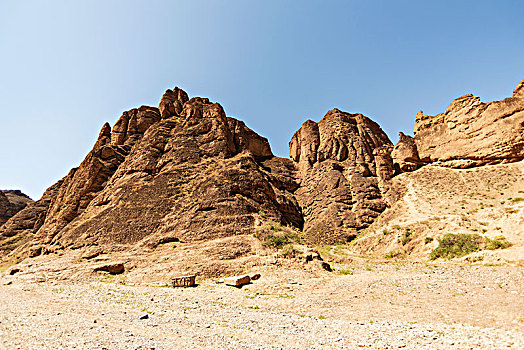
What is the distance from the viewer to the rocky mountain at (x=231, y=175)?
1427 inches

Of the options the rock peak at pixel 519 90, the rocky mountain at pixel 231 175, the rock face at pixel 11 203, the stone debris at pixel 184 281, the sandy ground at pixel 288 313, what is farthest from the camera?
the rock face at pixel 11 203

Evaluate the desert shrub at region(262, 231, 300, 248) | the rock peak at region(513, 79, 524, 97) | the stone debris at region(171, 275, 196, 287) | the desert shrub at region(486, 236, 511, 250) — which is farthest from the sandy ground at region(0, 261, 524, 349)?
the rock peak at region(513, 79, 524, 97)

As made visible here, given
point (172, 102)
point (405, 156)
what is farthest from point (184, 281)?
point (172, 102)

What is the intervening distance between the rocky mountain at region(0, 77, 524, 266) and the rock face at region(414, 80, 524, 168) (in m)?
0.16

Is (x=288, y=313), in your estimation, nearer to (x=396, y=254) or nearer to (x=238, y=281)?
(x=238, y=281)

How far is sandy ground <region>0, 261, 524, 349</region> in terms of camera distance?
9969 mm

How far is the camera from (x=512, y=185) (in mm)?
37125

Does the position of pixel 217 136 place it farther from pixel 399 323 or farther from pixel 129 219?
pixel 399 323

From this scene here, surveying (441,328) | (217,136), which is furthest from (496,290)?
(217,136)

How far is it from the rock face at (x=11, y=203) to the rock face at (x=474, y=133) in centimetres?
11279

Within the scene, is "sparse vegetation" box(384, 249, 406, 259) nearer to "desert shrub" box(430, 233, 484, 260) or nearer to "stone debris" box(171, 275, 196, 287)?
"desert shrub" box(430, 233, 484, 260)

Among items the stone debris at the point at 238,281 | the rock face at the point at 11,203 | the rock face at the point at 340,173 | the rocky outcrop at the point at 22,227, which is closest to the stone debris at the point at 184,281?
the stone debris at the point at 238,281

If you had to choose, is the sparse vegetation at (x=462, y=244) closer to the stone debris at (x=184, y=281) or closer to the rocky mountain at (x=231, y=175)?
the rocky mountain at (x=231, y=175)

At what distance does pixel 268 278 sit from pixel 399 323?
483 inches
